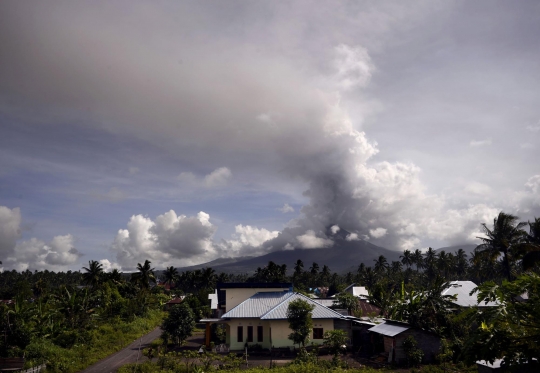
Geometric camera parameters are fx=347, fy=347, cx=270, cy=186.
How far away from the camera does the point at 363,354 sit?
99.9 feet

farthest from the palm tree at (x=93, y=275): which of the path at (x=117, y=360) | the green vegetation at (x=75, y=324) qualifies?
the path at (x=117, y=360)

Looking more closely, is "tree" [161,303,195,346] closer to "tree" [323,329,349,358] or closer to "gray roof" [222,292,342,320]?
"gray roof" [222,292,342,320]

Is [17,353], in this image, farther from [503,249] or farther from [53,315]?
[503,249]

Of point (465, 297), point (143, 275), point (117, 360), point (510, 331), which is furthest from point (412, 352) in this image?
point (143, 275)

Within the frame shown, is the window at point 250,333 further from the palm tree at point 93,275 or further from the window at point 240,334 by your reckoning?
the palm tree at point 93,275

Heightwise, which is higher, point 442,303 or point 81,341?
point 442,303

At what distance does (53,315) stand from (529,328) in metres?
41.6

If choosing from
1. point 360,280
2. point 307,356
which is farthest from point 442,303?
point 360,280

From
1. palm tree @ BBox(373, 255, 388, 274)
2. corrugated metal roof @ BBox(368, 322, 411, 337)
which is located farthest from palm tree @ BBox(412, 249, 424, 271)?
corrugated metal roof @ BBox(368, 322, 411, 337)

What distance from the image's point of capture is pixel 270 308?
1404 inches

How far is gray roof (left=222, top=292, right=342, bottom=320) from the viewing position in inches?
1302

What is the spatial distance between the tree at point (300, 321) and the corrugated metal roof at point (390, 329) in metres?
5.62

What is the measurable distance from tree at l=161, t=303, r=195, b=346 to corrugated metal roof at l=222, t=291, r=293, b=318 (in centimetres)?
372

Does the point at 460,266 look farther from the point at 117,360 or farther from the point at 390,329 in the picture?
the point at 117,360
